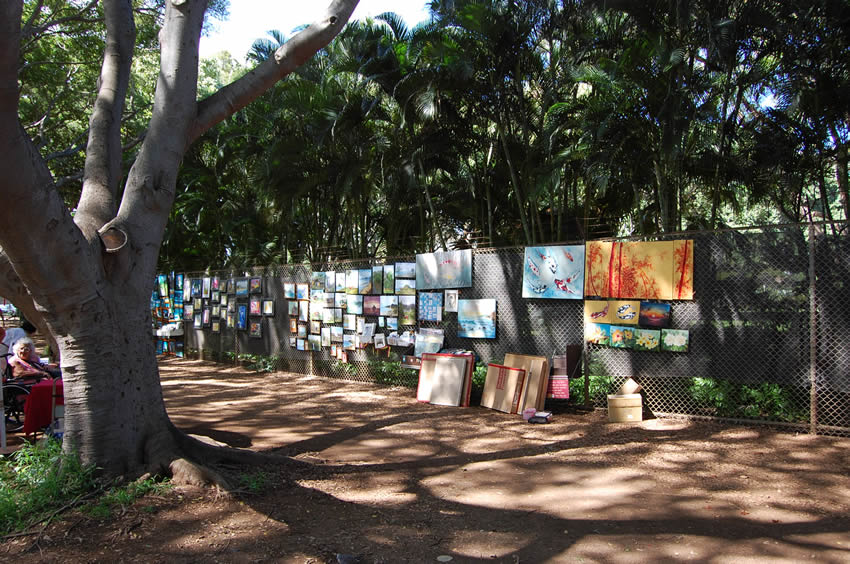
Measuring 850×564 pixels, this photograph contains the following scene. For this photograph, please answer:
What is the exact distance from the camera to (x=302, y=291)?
12.6m

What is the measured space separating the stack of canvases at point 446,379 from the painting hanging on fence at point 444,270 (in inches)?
47.9

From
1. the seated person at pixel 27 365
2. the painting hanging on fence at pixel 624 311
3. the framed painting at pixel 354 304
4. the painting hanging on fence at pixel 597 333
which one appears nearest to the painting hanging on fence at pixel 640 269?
the painting hanging on fence at pixel 624 311

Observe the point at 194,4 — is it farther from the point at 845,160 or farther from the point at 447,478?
the point at 845,160

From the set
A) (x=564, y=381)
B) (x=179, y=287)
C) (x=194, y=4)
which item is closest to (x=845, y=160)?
(x=564, y=381)

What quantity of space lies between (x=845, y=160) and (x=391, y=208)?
1004 centimetres

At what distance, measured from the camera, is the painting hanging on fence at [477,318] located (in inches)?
363

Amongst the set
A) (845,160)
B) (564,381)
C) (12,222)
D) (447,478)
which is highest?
(845,160)

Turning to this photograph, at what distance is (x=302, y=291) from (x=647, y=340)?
289 inches

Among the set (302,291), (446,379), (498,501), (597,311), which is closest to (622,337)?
(597,311)

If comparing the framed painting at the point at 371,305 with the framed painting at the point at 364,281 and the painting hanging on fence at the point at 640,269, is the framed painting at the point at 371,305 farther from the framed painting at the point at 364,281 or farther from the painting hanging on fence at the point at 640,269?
the painting hanging on fence at the point at 640,269

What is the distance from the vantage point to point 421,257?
1023 centimetres

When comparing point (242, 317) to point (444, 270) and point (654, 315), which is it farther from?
point (654, 315)

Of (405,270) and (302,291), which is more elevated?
(405,270)

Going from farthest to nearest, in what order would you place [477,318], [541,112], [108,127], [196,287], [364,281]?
[196,287], [541,112], [364,281], [477,318], [108,127]
